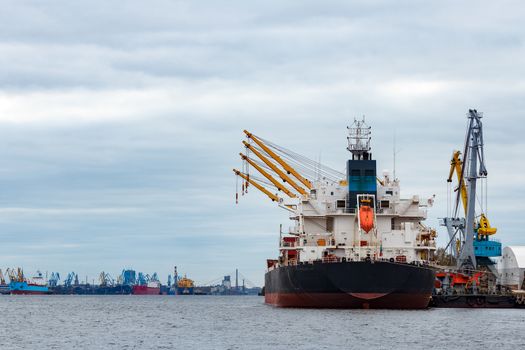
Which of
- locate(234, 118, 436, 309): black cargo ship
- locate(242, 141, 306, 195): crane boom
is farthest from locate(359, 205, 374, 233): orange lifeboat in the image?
locate(242, 141, 306, 195): crane boom

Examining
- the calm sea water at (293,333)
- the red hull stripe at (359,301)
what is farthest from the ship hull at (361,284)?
the calm sea water at (293,333)

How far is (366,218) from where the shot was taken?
263 ft

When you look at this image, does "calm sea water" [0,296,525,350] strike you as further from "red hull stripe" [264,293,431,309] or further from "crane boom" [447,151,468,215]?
"crane boom" [447,151,468,215]

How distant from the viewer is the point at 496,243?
431 ft

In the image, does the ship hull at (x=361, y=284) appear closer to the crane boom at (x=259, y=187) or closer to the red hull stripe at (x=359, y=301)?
the red hull stripe at (x=359, y=301)

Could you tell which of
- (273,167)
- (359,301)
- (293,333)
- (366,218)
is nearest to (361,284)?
(359,301)

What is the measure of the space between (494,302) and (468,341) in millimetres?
51576

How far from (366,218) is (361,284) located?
765 cm

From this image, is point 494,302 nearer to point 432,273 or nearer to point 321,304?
point 432,273

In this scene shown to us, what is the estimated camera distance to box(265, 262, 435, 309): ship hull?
242 ft

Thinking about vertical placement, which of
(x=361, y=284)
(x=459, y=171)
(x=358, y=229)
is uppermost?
(x=459, y=171)

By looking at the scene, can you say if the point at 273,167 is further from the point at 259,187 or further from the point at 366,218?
the point at 366,218

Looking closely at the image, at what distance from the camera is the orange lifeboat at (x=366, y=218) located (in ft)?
263

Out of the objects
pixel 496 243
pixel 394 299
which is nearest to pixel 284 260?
pixel 394 299
